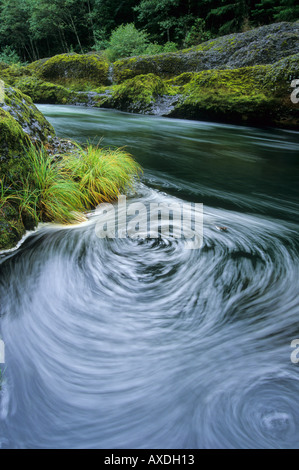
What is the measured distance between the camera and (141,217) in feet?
10.6

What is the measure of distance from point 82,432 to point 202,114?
363 inches

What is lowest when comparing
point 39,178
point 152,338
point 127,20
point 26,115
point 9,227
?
point 152,338

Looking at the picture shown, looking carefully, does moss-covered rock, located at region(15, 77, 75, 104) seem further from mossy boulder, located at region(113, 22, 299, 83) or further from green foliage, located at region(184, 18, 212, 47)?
green foliage, located at region(184, 18, 212, 47)

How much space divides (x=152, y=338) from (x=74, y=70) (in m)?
16.8

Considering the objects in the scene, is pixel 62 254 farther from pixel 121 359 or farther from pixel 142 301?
pixel 121 359

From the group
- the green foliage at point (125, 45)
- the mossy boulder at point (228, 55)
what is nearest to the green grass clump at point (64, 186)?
the mossy boulder at point (228, 55)

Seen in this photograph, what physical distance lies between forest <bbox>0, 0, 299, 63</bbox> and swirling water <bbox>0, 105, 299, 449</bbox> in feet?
59.9

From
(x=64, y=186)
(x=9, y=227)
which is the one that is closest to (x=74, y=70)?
(x=64, y=186)

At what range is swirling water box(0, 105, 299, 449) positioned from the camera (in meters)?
1.28

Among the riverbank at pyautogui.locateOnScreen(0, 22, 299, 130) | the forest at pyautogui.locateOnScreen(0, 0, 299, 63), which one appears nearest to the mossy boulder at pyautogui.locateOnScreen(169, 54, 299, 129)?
the riverbank at pyautogui.locateOnScreen(0, 22, 299, 130)

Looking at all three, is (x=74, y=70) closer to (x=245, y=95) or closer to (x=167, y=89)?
(x=167, y=89)

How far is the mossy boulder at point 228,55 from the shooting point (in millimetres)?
9820

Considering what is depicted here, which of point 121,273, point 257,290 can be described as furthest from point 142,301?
point 257,290

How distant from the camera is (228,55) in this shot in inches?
452
